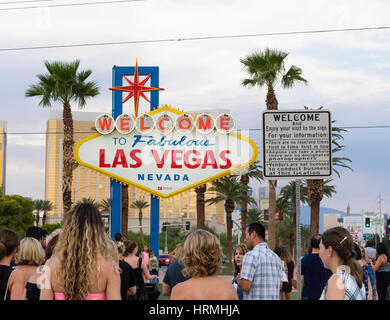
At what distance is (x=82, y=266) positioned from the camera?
14.2 ft

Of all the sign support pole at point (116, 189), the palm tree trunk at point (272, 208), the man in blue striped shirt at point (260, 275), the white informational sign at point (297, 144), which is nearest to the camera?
the man in blue striped shirt at point (260, 275)

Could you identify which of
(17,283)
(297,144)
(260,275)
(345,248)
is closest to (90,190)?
(297,144)

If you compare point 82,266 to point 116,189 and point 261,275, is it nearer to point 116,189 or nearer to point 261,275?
point 261,275

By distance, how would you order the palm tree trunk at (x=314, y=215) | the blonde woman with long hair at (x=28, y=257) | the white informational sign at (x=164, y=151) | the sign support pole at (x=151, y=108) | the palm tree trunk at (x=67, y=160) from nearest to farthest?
the blonde woman with long hair at (x=28, y=257), the sign support pole at (x=151, y=108), the white informational sign at (x=164, y=151), the palm tree trunk at (x=67, y=160), the palm tree trunk at (x=314, y=215)

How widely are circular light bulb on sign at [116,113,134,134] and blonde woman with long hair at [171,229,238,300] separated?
23180 mm

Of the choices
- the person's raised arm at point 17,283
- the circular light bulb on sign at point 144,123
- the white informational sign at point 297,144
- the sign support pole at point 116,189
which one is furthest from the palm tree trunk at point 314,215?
the person's raised arm at point 17,283

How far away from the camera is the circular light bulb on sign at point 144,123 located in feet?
91.8

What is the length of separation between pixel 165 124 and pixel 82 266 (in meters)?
23.8

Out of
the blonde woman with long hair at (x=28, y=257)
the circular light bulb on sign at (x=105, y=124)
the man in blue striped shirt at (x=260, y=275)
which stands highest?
the circular light bulb on sign at (x=105, y=124)

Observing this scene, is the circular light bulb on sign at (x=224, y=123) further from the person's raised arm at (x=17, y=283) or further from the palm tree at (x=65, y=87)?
the person's raised arm at (x=17, y=283)

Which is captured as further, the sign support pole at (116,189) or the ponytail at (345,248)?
the sign support pole at (116,189)

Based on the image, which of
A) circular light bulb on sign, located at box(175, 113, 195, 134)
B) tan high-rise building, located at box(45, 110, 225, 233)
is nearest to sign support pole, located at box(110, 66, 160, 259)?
circular light bulb on sign, located at box(175, 113, 195, 134)
